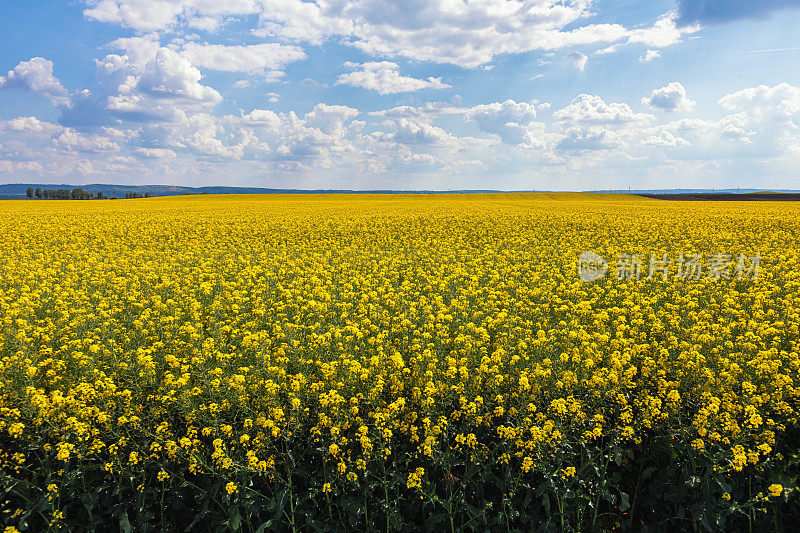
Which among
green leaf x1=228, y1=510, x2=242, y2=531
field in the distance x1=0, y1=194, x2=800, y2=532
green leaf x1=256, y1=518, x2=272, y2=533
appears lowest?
green leaf x1=256, y1=518, x2=272, y2=533

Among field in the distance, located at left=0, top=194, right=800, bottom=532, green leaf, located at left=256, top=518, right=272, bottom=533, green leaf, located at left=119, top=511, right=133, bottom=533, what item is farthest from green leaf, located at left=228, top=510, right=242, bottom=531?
green leaf, located at left=119, top=511, right=133, bottom=533

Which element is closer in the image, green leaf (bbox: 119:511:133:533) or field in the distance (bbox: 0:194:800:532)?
green leaf (bbox: 119:511:133:533)

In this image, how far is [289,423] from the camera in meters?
4.52

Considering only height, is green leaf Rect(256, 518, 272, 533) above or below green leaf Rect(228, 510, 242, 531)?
below

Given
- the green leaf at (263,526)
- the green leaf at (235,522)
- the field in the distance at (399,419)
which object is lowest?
the green leaf at (263,526)

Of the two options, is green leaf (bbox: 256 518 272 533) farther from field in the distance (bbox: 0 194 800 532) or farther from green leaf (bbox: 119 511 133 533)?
green leaf (bbox: 119 511 133 533)

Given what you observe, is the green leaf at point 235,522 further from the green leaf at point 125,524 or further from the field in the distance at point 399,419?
the green leaf at point 125,524

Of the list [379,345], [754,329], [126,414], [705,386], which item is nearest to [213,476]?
[126,414]

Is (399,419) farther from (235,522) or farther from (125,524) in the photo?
(125,524)

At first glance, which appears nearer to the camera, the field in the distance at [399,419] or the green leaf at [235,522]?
the green leaf at [235,522]

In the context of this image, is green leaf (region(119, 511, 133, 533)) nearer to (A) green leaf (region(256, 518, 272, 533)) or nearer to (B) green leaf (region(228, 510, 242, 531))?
(B) green leaf (region(228, 510, 242, 531))

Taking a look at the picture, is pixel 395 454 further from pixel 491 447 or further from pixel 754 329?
pixel 754 329

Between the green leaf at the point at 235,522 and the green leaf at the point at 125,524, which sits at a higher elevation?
the green leaf at the point at 235,522

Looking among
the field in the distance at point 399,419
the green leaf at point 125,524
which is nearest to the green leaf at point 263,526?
the field in the distance at point 399,419
